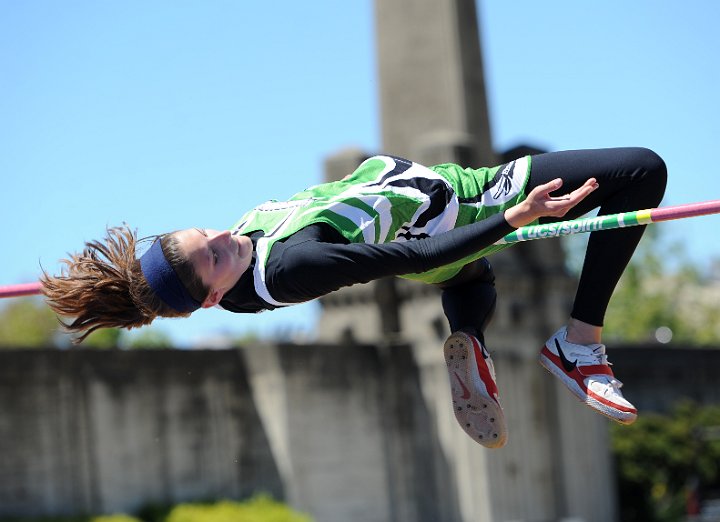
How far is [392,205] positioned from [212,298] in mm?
884

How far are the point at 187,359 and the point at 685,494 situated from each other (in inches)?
376

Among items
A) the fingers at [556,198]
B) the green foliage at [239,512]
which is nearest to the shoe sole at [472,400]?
the fingers at [556,198]

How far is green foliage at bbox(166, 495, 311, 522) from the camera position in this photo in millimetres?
14406

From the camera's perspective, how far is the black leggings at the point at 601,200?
6.12 m

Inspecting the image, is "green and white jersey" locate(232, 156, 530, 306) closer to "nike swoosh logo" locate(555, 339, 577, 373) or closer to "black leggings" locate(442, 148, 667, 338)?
"black leggings" locate(442, 148, 667, 338)

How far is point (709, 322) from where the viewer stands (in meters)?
48.6

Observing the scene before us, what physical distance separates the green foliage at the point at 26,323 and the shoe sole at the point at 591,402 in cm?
3325

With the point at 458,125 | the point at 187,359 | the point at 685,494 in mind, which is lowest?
the point at 685,494

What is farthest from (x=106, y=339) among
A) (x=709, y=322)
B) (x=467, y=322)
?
(x=467, y=322)

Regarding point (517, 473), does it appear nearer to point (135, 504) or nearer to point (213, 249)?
point (135, 504)

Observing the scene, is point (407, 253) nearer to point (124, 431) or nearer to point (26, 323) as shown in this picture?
point (124, 431)

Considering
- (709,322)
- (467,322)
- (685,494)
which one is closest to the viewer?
(467,322)

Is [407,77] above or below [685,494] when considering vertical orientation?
above

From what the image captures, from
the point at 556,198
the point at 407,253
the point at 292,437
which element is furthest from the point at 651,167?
the point at 292,437
